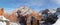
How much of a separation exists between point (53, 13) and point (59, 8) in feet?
0.33

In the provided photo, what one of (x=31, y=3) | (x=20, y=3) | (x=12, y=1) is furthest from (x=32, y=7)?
(x=12, y=1)

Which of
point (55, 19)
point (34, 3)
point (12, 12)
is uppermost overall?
point (34, 3)

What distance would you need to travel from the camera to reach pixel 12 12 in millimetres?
1725

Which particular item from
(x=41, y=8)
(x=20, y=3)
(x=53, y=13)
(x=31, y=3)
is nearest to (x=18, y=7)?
(x=20, y=3)

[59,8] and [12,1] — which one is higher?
[12,1]

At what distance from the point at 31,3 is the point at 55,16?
36cm

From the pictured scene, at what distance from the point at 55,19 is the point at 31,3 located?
38 centimetres

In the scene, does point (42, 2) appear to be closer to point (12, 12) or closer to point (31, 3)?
point (31, 3)

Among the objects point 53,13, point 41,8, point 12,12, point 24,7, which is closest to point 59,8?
point 53,13

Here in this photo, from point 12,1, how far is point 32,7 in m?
0.28

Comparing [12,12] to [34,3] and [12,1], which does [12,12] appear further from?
[34,3]

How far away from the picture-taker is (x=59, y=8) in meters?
1.71

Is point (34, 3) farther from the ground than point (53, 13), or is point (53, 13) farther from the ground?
point (34, 3)

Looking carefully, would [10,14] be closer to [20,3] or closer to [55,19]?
[20,3]
